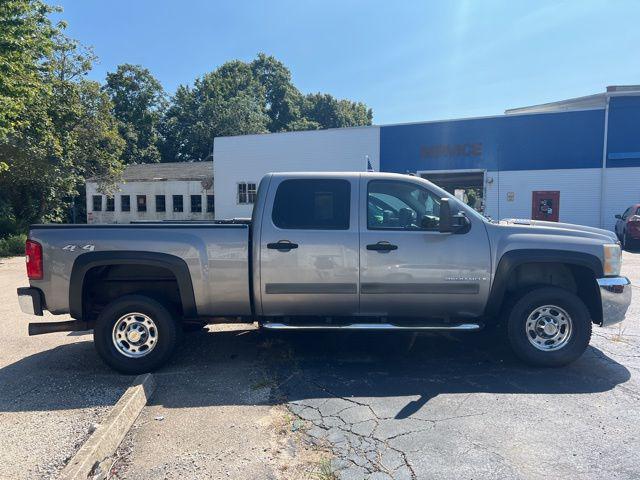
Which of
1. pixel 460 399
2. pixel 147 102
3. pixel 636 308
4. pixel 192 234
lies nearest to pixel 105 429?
pixel 192 234

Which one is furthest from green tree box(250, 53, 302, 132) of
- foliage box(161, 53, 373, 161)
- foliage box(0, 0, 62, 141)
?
foliage box(0, 0, 62, 141)

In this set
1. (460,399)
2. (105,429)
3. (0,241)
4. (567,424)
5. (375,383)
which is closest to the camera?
(105,429)

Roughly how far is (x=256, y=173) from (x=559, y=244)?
23.9 metres

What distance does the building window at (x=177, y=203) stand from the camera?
3434 centimetres

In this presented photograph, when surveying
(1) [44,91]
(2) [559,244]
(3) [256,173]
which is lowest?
(2) [559,244]

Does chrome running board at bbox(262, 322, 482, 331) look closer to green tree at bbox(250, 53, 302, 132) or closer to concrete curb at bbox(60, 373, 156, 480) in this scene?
concrete curb at bbox(60, 373, 156, 480)

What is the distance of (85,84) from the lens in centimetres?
2309

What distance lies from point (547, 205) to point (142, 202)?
28.0 m

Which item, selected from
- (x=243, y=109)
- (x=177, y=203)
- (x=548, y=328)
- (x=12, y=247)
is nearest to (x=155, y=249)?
(x=548, y=328)

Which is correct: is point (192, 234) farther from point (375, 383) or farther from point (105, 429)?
point (375, 383)

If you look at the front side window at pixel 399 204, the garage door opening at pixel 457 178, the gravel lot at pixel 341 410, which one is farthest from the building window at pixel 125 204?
the front side window at pixel 399 204

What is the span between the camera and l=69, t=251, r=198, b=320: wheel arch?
15.1ft

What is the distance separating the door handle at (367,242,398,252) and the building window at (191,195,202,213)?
101 feet

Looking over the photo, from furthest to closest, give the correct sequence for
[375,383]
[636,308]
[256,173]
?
1. [256,173]
2. [636,308]
3. [375,383]
